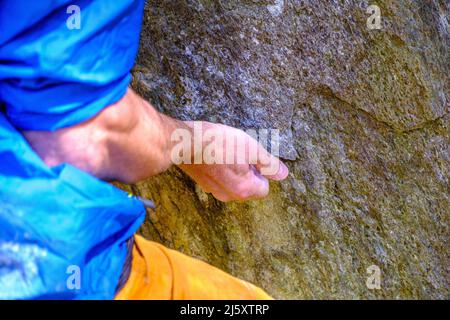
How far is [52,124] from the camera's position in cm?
76

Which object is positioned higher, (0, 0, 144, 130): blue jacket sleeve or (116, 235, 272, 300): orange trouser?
(0, 0, 144, 130): blue jacket sleeve

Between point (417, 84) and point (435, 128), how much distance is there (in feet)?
0.32

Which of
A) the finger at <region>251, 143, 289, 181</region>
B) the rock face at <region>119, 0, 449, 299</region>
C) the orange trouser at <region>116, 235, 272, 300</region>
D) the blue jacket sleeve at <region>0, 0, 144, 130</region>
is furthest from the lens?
the rock face at <region>119, 0, 449, 299</region>

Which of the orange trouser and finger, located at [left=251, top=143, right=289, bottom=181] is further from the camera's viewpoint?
finger, located at [left=251, top=143, right=289, bottom=181]

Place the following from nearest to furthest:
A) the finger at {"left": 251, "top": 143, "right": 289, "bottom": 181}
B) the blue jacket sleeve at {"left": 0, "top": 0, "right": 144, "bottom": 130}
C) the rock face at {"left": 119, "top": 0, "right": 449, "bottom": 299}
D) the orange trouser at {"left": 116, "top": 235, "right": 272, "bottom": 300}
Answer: the blue jacket sleeve at {"left": 0, "top": 0, "right": 144, "bottom": 130} < the orange trouser at {"left": 116, "top": 235, "right": 272, "bottom": 300} < the finger at {"left": 251, "top": 143, "right": 289, "bottom": 181} < the rock face at {"left": 119, "top": 0, "right": 449, "bottom": 299}

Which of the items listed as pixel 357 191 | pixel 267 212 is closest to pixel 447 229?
pixel 357 191

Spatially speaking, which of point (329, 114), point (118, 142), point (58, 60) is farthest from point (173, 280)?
point (329, 114)

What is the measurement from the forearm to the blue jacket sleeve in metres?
0.02

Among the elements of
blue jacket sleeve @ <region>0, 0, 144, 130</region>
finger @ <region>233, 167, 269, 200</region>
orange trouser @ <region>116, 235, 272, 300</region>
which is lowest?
orange trouser @ <region>116, 235, 272, 300</region>

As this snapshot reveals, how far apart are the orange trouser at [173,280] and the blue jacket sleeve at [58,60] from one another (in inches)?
9.0

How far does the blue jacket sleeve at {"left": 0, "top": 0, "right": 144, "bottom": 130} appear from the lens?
2.37 feet

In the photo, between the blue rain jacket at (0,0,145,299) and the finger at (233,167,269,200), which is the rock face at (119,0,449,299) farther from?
the blue rain jacket at (0,0,145,299)

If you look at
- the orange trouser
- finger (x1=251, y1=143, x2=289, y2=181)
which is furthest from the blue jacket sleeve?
finger (x1=251, y1=143, x2=289, y2=181)

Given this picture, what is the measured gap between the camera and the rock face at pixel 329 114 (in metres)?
1.21
